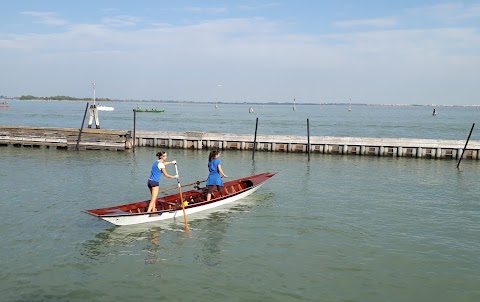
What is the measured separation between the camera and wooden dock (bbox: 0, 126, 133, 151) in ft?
116

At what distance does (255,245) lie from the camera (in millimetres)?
13430

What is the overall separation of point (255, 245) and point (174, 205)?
13.0 feet

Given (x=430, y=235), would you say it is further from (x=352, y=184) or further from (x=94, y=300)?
(x=94, y=300)

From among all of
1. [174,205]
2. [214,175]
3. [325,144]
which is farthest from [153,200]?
[325,144]

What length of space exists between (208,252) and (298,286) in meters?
3.22

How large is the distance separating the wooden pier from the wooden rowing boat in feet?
47.5

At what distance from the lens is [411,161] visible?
3306 centimetres

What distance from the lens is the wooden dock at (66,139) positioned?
35.3 metres

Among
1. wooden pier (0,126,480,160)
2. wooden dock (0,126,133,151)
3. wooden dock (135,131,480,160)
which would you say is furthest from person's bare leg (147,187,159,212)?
wooden dock (135,131,480,160)

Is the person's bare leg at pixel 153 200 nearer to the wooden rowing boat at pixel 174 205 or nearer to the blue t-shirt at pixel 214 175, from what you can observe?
the wooden rowing boat at pixel 174 205

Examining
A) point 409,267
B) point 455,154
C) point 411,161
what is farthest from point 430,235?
point 455,154

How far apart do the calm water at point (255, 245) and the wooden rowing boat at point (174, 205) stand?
349 millimetres

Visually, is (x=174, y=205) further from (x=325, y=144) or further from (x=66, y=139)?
(x=66, y=139)

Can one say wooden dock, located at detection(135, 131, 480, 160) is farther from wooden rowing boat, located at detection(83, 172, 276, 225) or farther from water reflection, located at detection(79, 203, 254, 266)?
Result: water reflection, located at detection(79, 203, 254, 266)
